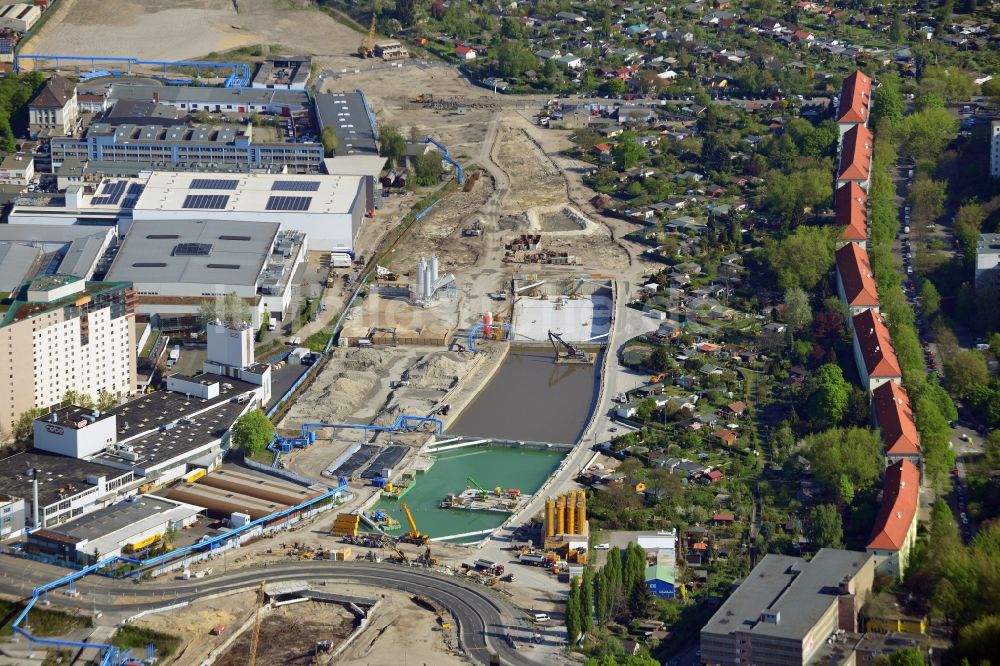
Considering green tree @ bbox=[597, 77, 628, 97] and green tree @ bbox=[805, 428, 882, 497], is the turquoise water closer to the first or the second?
green tree @ bbox=[805, 428, 882, 497]

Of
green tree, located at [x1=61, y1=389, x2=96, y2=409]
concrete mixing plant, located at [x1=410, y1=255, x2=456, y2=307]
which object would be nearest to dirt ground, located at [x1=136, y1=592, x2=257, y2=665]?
green tree, located at [x1=61, y1=389, x2=96, y2=409]

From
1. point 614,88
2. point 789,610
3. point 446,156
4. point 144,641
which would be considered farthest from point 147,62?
point 789,610

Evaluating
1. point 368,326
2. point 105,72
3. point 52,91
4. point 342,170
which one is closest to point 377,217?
point 342,170

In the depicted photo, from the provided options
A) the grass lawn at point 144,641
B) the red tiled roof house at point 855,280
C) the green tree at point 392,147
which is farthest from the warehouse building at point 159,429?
the green tree at point 392,147

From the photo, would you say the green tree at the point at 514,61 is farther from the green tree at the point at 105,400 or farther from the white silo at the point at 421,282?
the green tree at the point at 105,400

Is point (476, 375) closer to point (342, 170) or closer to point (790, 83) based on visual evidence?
point (342, 170)
